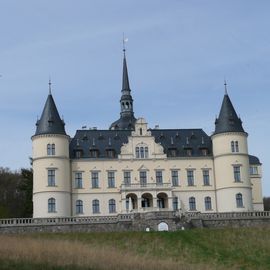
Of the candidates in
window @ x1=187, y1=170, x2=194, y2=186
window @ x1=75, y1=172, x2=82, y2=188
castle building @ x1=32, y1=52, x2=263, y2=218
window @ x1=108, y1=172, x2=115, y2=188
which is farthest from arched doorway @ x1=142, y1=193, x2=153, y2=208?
window @ x1=75, y1=172, x2=82, y2=188

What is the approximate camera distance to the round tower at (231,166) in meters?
62.2

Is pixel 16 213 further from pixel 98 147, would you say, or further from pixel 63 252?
pixel 63 252

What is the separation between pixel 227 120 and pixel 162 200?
32.4ft

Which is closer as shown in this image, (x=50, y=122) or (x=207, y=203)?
(x=50, y=122)

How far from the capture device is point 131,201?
6253 centimetres

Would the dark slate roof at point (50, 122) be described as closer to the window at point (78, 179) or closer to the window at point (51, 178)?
the window at point (51, 178)

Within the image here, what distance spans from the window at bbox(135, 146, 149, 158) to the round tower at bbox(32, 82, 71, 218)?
680cm

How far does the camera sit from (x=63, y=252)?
2603cm

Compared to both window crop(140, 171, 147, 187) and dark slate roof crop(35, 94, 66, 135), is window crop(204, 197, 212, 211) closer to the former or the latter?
window crop(140, 171, 147, 187)

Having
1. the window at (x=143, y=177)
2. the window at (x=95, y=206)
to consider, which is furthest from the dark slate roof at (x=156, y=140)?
the window at (x=95, y=206)

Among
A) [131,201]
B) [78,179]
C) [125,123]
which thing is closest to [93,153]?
[78,179]

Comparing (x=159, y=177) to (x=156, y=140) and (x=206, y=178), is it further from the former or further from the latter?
(x=206, y=178)

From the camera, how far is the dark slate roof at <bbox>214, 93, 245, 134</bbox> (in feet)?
208

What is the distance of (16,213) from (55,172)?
20.3 metres
